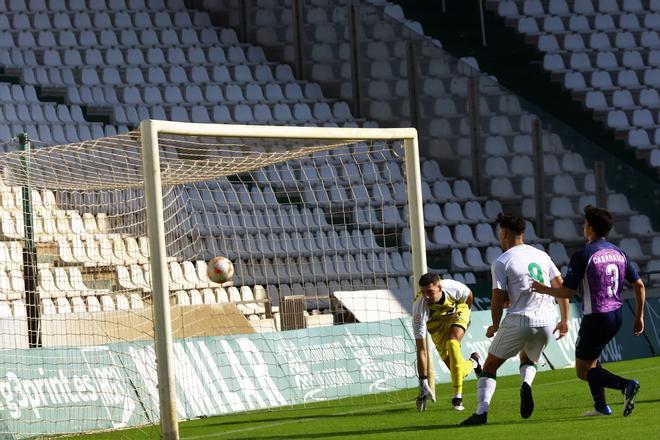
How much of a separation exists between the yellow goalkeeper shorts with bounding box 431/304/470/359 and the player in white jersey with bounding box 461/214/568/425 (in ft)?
5.41

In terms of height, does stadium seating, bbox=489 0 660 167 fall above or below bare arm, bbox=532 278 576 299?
above

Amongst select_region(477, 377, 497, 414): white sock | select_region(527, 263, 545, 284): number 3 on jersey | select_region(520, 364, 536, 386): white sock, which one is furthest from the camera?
select_region(527, 263, 545, 284): number 3 on jersey

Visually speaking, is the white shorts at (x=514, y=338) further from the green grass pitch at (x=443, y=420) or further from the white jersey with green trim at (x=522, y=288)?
the green grass pitch at (x=443, y=420)

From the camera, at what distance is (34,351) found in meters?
13.2

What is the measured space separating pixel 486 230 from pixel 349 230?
3.53 meters

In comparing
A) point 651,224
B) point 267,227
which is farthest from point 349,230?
point 651,224

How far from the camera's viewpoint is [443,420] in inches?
447

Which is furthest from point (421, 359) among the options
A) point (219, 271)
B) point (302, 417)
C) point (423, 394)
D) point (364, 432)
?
point (219, 271)

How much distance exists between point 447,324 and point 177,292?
21.4ft

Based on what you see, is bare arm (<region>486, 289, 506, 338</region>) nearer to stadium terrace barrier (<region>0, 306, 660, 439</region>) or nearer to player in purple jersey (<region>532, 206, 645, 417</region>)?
player in purple jersey (<region>532, 206, 645, 417</region>)

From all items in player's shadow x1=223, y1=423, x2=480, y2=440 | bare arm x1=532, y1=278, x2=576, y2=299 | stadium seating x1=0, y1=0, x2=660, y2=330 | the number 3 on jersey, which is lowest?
player's shadow x1=223, y1=423, x2=480, y2=440

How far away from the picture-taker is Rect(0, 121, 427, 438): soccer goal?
12914mm

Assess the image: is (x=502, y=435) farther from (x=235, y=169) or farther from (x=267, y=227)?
(x=267, y=227)

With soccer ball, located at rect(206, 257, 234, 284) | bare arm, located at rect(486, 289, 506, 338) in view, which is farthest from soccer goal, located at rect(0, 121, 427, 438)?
bare arm, located at rect(486, 289, 506, 338)
